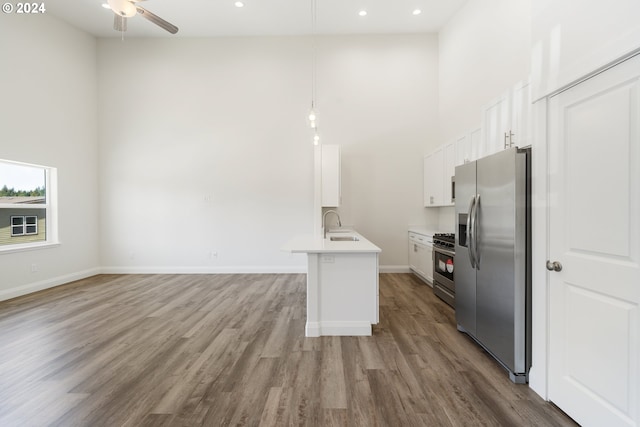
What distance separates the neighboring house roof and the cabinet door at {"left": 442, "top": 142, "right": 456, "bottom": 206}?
21.8 ft

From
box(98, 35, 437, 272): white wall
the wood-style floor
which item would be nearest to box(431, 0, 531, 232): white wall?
box(98, 35, 437, 272): white wall

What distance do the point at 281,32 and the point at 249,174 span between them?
2793mm

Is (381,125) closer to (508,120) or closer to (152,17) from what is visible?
(508,120)

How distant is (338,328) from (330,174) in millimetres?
2793

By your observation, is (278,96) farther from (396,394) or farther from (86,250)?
(396,394)

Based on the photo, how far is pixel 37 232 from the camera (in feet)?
15.4

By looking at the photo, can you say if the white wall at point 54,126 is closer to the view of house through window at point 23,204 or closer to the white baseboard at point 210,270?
the view of house through window at point 23,204

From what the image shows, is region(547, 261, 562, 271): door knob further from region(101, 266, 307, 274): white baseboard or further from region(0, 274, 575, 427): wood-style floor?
region(101, 266, 307, 274): white baseboard

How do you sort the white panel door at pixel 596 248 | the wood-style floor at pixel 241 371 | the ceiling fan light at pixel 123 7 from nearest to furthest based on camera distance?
the white panel door at pixel 596 248 < the wood-style floor at pixel 241 371 < the ceiling fan light at pixel 123 7

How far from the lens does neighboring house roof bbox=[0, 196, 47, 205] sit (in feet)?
14.0

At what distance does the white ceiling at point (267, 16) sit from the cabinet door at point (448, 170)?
244 cm

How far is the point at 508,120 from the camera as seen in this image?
2807mm

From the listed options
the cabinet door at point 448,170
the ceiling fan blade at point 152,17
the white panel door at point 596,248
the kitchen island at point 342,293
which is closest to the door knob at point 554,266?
the white panel door at point 596,248

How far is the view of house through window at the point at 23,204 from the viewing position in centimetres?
424
